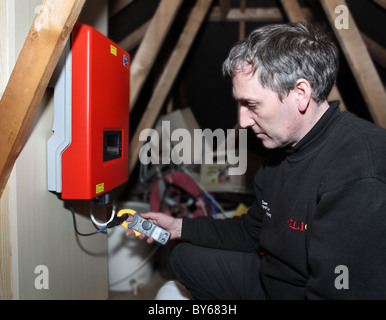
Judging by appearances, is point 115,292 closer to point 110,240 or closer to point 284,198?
point 110,240

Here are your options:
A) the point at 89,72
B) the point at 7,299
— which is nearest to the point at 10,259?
the point at 7,299

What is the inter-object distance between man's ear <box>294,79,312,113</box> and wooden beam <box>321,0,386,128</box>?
931mm

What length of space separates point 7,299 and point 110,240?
0.92m

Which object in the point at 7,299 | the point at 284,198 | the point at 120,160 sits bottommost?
the point at 7,299

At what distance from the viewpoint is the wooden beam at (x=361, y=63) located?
156cm

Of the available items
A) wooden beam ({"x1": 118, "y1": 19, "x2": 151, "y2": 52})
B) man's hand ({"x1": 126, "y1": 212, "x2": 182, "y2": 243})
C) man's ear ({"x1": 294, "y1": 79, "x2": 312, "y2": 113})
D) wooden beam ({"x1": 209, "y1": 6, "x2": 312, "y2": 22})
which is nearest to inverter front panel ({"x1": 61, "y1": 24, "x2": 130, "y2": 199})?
man's hand ({"x1": 126, "y1": 212, "x2": 182, "y2": 243})

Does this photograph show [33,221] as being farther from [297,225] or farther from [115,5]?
[115,5]

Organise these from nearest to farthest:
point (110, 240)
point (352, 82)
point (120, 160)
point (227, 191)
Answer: point (120, 160) < point (110, 240) < point (227, 191) < point (352, 82)

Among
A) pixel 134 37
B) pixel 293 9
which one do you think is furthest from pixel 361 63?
pixel 134 37

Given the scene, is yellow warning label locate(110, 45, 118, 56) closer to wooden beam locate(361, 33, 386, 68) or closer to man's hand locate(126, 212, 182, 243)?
man's hand locate(126, 212, 182, 243)

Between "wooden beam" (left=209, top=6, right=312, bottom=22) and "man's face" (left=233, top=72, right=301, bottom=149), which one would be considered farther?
"wooden beam" (left=209, top=6, right=312, bottom=22)

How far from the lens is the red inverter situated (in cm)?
85

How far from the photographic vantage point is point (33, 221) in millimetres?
909

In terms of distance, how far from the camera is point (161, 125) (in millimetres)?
2920
